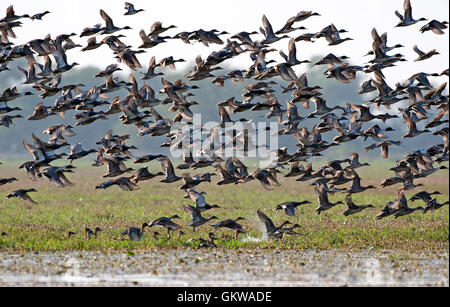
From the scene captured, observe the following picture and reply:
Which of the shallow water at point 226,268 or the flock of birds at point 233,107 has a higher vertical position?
the flock of birds at point 233,107

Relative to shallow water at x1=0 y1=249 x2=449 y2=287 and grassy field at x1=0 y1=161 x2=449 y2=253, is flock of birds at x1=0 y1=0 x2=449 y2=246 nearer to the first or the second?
grassy field at x1=0 y1=161 x2=449 y2=253

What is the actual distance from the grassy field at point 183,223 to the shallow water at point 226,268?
95 cm

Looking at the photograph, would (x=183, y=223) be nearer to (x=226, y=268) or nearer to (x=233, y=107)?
(x=233, y=107)

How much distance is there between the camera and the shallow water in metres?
15.1

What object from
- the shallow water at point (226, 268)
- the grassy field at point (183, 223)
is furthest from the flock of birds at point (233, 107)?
the shallow water at point (226, 268)

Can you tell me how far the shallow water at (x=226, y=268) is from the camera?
1507 centimetres

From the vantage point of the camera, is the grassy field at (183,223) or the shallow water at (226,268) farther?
the grassy field at (183,223)

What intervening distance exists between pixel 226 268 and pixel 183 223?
27.1 feet

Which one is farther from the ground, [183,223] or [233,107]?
[233,107]

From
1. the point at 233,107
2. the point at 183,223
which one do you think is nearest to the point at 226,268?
the point at 233,107

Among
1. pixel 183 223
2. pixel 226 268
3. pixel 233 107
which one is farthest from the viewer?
pixel 183 223

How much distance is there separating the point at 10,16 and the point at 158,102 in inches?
185

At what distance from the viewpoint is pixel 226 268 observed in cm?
1633

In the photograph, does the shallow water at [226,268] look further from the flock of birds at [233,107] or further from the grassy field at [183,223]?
the flock of birds at [233,107]
